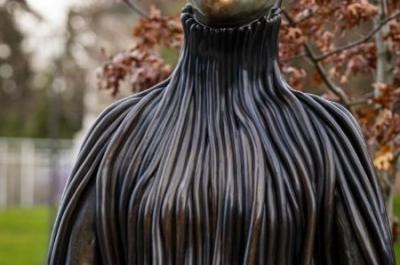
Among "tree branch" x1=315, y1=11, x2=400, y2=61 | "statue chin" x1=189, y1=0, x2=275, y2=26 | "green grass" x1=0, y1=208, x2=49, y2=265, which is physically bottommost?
"green grass" x1=0, y1=208, x2=49, y2=265

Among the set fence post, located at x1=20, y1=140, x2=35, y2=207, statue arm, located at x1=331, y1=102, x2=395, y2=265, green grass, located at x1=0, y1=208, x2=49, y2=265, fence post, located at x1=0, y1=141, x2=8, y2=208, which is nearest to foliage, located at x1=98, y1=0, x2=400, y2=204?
statue arm, located at x1=331, y1=102, x2=395, y2=265

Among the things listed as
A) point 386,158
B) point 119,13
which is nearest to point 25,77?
point 119,13

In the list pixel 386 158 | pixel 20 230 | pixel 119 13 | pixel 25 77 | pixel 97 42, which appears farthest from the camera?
pixel 25 77

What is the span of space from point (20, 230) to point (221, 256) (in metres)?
18.1

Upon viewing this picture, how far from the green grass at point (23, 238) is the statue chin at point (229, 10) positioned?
1210 centimetres

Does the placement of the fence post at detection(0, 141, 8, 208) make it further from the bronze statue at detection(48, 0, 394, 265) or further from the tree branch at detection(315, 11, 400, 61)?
the bronze statue at detection(48, 0, 394, 265)

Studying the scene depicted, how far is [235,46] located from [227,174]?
337 millimetres

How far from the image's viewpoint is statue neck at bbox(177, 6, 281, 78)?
2584 millimetres

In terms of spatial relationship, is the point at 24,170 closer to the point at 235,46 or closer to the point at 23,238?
the point at 23,238

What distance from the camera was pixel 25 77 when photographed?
35250 millimetres

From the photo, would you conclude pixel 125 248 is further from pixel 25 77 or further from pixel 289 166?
pixel 25 77

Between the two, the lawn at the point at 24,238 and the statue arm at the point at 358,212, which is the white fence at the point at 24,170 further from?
the statue arm at the point at 358,212

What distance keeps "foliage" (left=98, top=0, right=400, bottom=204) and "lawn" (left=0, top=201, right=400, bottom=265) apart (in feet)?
22.7

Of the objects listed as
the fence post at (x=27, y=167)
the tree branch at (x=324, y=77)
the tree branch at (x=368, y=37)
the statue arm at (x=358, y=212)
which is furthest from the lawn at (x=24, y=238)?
the statue arm at (x=358, y=212)
